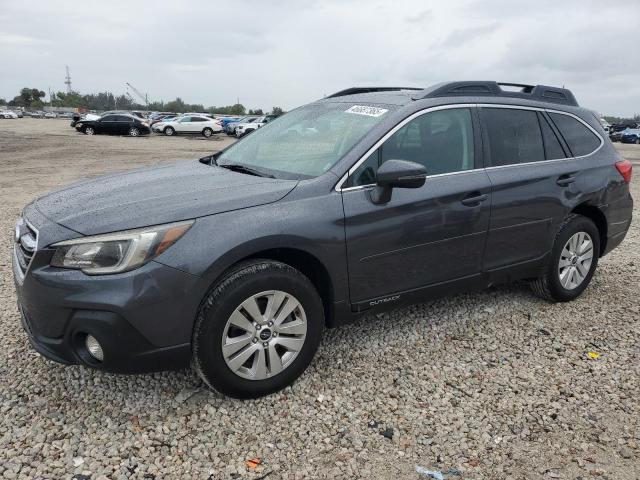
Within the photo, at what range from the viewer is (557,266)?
439 cm

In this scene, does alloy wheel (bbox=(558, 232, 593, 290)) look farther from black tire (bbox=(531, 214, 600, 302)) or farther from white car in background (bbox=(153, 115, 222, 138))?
white car in background (bbox=(153, 115, 222, 138))

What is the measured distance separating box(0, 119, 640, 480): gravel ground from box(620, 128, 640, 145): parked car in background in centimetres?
4045

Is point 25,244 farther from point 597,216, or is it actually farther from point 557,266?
point 597,216

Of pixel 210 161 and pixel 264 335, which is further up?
pixel 210 161

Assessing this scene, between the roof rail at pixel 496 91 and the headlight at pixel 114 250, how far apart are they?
81.5 inches

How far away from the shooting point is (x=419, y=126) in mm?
3582

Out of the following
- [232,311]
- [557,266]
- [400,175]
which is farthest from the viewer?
[557,266]

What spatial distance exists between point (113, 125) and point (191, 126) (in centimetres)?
522

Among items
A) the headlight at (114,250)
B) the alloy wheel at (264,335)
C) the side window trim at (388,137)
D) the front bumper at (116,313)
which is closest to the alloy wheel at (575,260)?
the side window trim at (388,137)

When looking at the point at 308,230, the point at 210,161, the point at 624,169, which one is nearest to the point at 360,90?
the point at 210,161

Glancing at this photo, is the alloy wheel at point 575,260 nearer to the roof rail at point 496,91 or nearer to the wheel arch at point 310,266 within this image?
the roof rail at point 496,91

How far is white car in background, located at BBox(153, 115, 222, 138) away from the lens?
36469 millimetres

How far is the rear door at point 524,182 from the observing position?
3863 millimetres

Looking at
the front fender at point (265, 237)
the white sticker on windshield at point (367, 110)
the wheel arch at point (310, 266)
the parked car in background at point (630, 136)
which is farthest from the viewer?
the parked car in background at point (630, 136)
